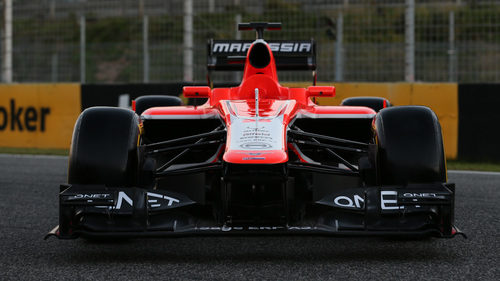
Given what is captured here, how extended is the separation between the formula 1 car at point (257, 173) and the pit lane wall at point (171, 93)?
16.7 ft

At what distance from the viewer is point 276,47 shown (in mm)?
7082

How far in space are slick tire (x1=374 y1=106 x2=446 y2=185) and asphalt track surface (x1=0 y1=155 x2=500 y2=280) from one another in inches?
19.3

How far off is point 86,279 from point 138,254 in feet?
2.46

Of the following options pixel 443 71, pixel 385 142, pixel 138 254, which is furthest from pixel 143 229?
pixel 443 71

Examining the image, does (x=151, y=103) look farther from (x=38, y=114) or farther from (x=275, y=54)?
(x=38, y=114)

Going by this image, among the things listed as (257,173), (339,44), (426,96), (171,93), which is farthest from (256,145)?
(171,93)

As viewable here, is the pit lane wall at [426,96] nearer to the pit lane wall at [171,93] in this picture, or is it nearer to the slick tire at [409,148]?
the pit lane wall at [171,93]

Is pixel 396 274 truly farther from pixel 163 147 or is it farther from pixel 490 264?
pixel 163 147

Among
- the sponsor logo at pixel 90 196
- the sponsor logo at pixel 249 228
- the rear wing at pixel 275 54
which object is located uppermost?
the rear wing at pixel 275 54

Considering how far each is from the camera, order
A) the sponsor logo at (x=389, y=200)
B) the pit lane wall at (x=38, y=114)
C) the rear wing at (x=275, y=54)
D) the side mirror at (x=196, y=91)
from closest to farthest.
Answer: the sponsor logo at (x=389, y=200), the side mirror at (x=196, y=91), the rear wing at (x=275, y=54), the pit lane wall at (x=38, y=114)

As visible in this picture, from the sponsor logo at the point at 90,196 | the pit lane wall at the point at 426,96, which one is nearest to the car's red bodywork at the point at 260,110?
the sponsor logo at the point at 90,196

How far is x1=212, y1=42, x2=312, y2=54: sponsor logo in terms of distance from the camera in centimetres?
701

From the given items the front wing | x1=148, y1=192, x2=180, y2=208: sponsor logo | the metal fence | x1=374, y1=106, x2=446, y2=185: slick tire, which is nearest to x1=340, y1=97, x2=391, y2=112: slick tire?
x1=374, y1=106, x2=446, y2=185: slick tire

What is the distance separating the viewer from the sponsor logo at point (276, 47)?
23.0 ft
